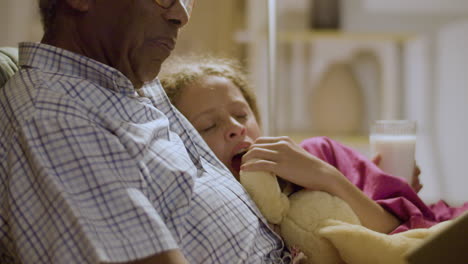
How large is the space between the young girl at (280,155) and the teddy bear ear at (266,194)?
0.06ft

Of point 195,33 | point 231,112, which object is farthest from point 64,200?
point 195,33

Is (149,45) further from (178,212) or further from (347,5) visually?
(347,5)

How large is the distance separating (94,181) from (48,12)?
0.39 m

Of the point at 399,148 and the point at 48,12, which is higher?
the point at 48,12

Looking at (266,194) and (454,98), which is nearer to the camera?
(266,194)

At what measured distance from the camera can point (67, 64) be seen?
905 millimetres

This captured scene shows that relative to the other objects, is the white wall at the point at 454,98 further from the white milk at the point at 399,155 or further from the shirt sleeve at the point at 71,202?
the shirt sleeve at the point at 71,202

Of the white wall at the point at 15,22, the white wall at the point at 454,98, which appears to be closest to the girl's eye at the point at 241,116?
the white wall at the point at 15,22

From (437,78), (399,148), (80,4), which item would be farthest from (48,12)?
(437,78)

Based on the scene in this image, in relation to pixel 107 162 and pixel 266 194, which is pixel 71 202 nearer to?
pixel 107 162

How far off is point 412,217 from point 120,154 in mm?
730

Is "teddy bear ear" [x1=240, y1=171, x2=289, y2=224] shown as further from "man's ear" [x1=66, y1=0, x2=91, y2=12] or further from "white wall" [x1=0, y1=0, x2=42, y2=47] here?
"white wall" [x1=0, y1=0, x2=42, y2=47]

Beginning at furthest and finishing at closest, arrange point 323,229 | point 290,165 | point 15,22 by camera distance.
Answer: point 15,22, point 290,165, point 323,229

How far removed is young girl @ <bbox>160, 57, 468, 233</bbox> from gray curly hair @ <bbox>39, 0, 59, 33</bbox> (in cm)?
44
